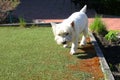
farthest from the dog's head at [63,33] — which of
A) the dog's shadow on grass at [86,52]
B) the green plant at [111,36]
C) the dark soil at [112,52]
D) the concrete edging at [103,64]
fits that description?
the green plant at [111,36]

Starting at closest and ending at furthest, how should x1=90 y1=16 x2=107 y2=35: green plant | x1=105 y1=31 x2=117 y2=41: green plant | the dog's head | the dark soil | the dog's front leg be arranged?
the dark soil < the dog's head < the dog's front leg < x1=105 y1=31 x2=117 y2=41: green plant < x1=90 y1=16 x2=107 y2=35: green plant

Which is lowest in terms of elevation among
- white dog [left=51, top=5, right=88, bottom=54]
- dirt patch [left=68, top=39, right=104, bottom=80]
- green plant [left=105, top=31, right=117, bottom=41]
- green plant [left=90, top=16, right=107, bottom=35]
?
green plant [left=90, top=16, right=107, bottom=35]

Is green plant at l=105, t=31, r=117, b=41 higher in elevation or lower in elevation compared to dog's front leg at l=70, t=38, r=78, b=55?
lower

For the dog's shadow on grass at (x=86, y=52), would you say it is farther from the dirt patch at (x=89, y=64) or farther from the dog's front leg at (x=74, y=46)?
the dog's front leg at (x=74, y=46)

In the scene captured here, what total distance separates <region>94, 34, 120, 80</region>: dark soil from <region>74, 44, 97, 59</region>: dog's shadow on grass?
28cm

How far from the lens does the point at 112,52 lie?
904 cm

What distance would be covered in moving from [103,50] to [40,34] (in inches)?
94.9

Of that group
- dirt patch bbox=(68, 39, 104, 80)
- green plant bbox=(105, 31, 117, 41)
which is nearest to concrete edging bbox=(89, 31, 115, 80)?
dirt patch bbox=(68, 39, 104, 80)

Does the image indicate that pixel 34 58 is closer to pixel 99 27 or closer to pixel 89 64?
pixel 89 64

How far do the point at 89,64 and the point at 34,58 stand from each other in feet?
4.19

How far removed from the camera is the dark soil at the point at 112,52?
7.74 meters

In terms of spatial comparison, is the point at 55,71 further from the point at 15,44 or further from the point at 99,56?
the point at 15,44

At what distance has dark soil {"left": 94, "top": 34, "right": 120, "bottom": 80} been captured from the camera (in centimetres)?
774

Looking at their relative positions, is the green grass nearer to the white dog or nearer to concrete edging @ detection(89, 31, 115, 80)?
concrete edging @ detection(89, 31, 115, 80)
